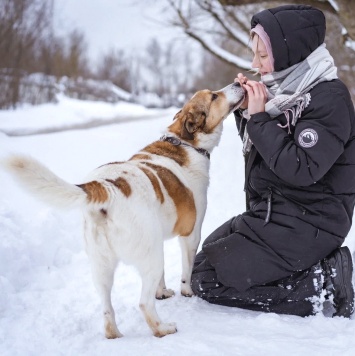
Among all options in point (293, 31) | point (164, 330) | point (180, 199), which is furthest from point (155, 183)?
point (293, 31)

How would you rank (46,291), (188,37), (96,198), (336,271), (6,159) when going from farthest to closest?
1. (188,37)
2. (46,291)
3. (336,271)
4. (96,198)
5. (6,159)

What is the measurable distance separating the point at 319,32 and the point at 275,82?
0.44m

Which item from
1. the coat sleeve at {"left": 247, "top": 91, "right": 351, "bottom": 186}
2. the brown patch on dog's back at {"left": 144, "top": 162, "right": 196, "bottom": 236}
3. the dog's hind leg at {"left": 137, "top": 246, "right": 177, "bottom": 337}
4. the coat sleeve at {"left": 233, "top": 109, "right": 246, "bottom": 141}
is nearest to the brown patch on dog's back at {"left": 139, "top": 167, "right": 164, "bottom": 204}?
the brown patch on dog's back at {"left": 144, "top": 162, "right": 196, "bottom": 236}

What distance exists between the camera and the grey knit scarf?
3.02 m

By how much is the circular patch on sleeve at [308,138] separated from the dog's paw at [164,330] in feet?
4.70

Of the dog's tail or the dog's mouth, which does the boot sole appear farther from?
the dog's tail

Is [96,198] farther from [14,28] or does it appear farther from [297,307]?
[14,28]

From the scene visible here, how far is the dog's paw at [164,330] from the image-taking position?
2867 mm

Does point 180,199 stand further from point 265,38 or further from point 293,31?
point 293,31

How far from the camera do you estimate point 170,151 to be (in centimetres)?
365

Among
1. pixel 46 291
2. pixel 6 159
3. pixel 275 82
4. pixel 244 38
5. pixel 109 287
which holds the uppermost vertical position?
pixel 244 38

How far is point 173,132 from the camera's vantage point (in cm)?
381

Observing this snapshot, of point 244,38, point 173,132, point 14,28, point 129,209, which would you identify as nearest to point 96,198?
point 129,209

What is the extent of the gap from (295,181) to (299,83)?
666 millimetres
